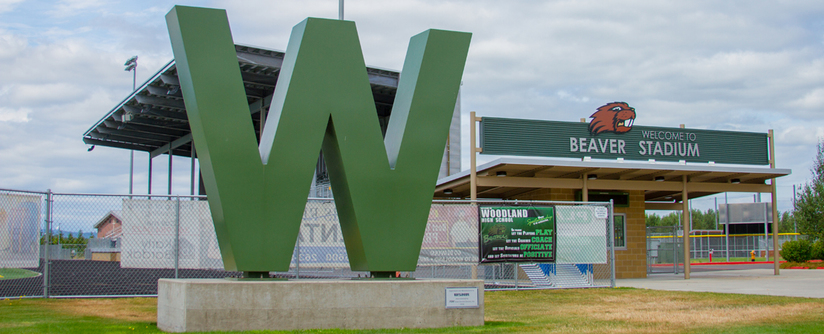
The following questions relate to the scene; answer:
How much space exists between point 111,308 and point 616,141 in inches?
558

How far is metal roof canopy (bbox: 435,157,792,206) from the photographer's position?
1811cm

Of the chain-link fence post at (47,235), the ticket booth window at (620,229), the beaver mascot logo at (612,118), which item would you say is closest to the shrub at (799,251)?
the ticket booth window at (620,229)

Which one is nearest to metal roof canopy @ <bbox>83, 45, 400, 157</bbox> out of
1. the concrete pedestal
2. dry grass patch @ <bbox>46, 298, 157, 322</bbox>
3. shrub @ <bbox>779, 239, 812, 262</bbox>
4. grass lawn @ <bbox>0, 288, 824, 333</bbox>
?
dry grass patch @ <bbox>46, 298, 157, 322</bbox>

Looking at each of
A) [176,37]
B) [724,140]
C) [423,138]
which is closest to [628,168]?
[724,140]

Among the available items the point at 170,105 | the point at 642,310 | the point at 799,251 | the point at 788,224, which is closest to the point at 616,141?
the point at 642,310

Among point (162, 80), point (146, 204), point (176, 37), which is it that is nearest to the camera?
point (176, 37)

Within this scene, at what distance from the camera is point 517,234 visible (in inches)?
556

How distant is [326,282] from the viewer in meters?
8.23

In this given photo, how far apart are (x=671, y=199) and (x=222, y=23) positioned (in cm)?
2204

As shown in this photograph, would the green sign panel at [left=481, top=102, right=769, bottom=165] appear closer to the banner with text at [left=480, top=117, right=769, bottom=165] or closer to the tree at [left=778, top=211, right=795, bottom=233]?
the banner with text at [left=480, top=117, right=769, bottom=165]

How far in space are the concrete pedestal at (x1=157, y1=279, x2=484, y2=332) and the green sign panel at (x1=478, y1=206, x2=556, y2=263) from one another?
511 cm

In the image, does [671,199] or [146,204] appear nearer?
[146,204]

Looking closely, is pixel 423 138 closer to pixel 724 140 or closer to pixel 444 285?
pixel 444 285

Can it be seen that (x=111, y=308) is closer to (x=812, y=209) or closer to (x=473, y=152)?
(x=473, y=152)
